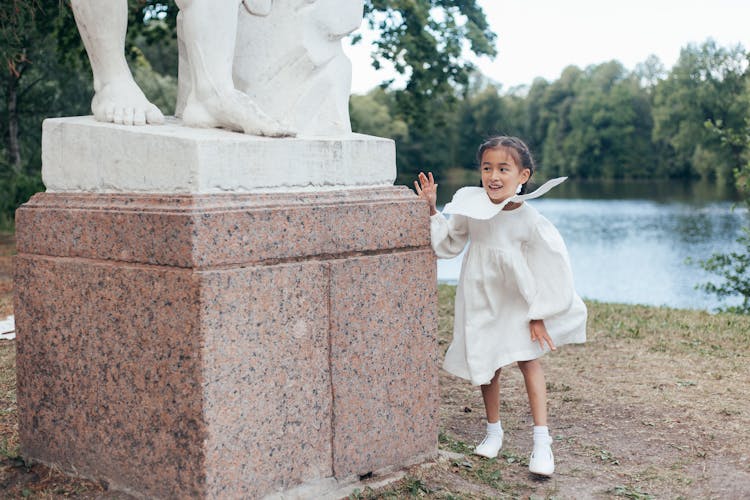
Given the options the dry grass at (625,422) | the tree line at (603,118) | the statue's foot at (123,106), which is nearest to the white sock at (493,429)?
the dry grass at (625,422)

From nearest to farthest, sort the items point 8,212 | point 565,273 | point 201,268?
point 201,268, point 565,273, point 8,212

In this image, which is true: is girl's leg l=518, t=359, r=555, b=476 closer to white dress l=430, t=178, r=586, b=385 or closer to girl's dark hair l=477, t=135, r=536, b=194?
white dress l=430, t=178, r=586, b=385

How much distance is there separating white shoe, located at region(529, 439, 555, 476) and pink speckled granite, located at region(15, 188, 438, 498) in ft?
1.45

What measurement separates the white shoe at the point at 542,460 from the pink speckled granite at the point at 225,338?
443mm

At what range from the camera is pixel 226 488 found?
301 cm

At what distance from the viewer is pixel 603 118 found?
65562 millimetres

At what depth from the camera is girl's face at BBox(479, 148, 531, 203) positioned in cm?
365

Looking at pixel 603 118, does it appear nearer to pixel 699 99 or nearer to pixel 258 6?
pixel 699 99

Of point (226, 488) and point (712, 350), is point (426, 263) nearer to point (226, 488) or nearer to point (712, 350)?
point (226, 488)

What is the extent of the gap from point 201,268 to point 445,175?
59046mm

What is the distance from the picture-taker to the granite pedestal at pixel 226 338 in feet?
9.68

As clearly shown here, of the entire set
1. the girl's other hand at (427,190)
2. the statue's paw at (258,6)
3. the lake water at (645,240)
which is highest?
the statue's paw at (258,6)

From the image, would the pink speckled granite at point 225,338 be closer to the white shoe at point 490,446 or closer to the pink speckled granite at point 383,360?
the pink speckled granite at point 383,360

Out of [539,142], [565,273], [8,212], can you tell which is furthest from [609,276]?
[539,142]
